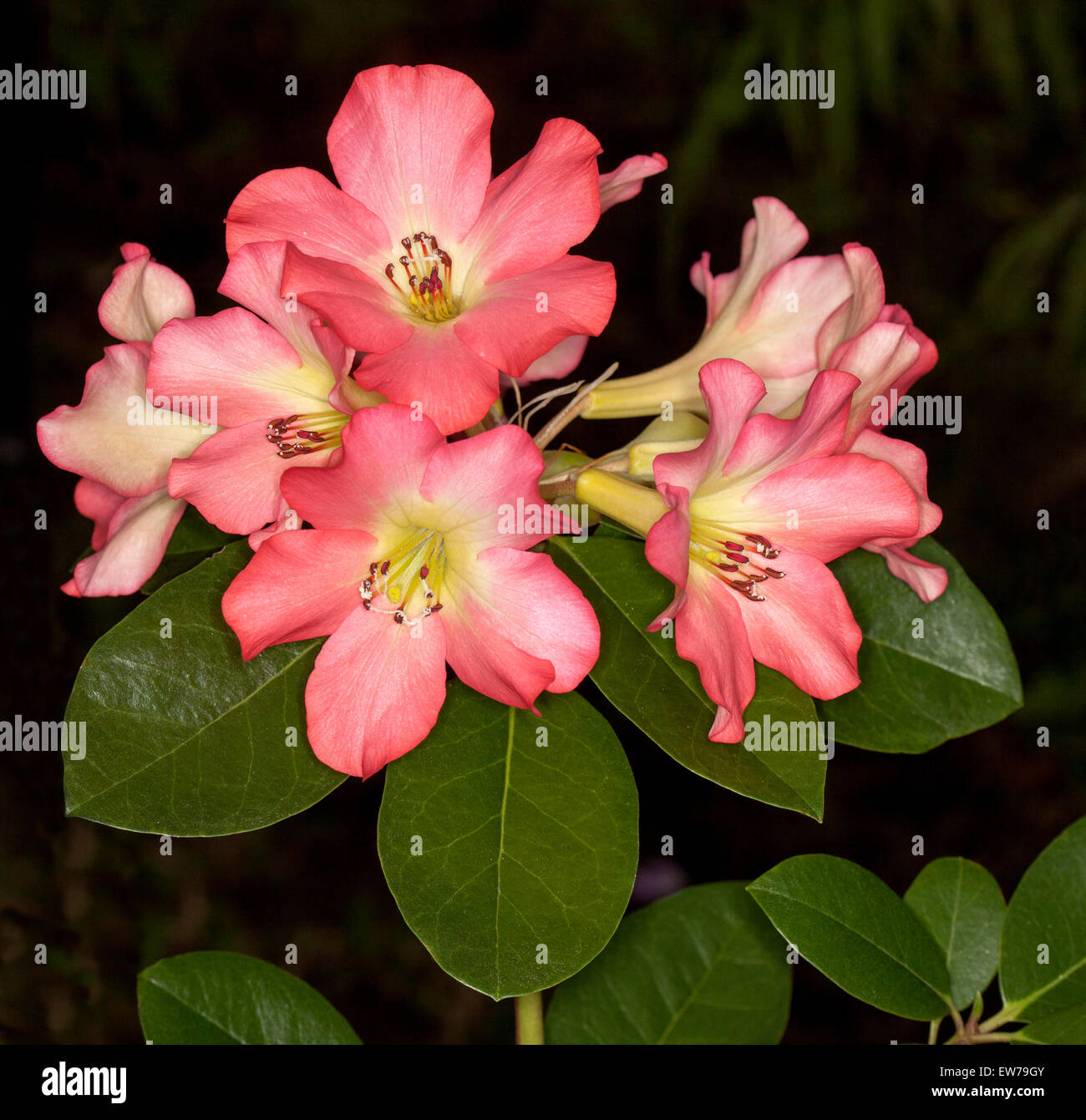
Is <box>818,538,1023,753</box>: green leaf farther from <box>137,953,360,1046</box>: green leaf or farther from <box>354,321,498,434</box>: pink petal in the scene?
<box>137,953,360,1046</box>: green leaf

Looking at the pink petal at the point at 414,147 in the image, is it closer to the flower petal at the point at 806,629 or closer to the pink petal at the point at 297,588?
the pink petal at the point at 297,588

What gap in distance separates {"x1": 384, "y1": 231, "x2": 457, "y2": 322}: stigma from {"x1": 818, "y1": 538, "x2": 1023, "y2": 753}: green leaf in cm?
61

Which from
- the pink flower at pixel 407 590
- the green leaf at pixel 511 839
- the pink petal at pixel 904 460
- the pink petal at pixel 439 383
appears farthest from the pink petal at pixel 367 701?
the pink petal at pixel 904 460

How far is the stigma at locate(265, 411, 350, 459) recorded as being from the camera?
1.10m

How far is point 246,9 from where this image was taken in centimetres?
357

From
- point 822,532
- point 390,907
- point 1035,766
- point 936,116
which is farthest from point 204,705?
point 936,116

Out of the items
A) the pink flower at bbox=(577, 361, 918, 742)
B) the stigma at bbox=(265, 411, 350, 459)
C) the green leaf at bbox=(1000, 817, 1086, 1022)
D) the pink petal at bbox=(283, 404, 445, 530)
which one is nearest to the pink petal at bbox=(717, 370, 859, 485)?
the pink flower at bbox=(577, 361, 918, 742)

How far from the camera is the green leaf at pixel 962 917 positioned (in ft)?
4.48

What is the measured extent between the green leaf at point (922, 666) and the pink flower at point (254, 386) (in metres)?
0.67

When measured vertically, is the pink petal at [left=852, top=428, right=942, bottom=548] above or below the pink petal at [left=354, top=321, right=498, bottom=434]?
below

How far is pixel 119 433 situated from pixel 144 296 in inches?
5.4

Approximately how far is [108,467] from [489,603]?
42 cm

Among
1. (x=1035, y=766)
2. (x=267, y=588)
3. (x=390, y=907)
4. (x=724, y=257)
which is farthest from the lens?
(x=724, y=257)

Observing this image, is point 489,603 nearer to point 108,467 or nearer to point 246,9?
point 108,467
